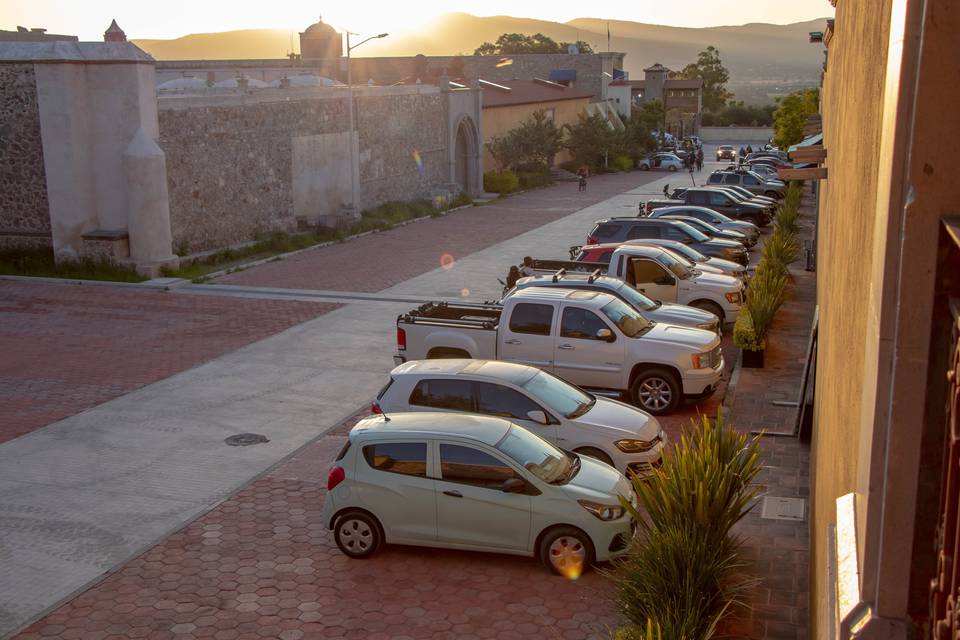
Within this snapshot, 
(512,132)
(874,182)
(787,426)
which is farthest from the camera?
(512,132)

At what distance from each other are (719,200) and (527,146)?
2345 centimetres

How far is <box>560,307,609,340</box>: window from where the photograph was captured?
15.6 meters

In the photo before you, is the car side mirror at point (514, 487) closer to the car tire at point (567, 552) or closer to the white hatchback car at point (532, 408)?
the car tire at point (567, 552)

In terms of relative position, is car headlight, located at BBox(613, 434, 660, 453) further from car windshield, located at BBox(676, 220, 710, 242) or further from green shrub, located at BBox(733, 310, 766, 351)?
car windshield, located at BBox(676, 220, 710, 242)

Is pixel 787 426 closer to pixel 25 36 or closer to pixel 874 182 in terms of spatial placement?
pixel 874 182

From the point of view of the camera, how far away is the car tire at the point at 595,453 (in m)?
12.4

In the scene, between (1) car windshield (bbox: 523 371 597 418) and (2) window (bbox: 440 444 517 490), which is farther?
(1) car windshield (bbox: 523 371 597 418)

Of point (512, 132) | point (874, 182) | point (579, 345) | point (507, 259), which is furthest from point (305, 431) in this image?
point (512, 132)

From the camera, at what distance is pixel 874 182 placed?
3652 mm

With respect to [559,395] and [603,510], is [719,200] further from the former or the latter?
[603,510]

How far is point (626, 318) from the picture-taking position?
15953mm

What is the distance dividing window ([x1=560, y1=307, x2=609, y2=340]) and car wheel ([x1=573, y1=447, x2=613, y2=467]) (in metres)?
3.47

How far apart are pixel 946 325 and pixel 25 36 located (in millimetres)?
59793

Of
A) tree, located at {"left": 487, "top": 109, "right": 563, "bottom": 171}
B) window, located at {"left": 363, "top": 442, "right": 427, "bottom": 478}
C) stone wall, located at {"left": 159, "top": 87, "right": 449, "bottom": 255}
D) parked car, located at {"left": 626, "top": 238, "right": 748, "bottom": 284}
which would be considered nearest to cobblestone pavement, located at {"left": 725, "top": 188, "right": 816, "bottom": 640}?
parked car, located at {"left": 626, "top": 238, "right": 748, "bottom": 284}
